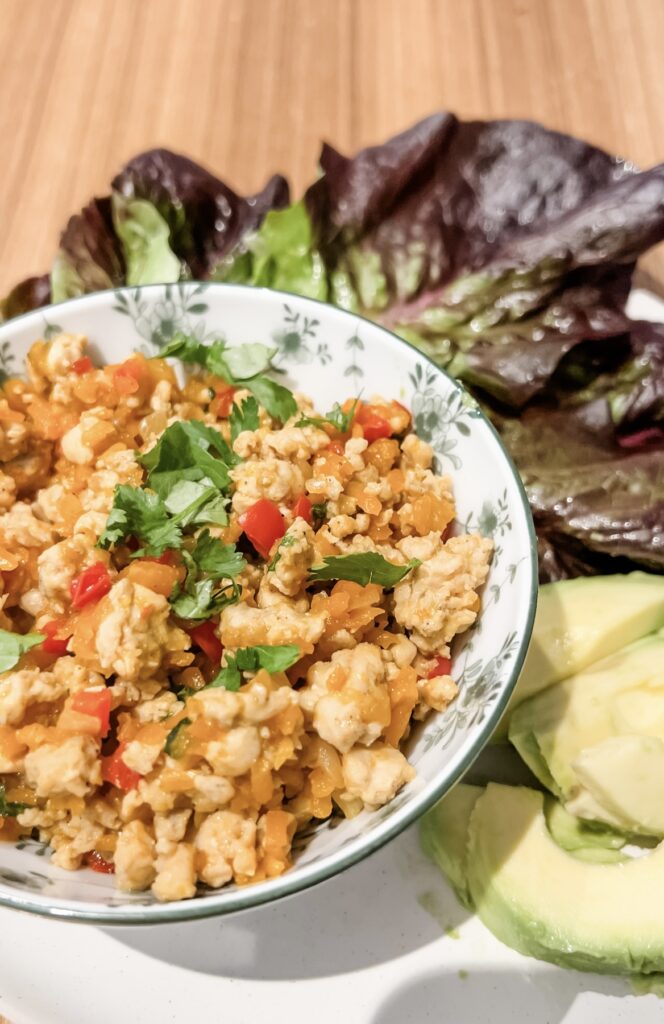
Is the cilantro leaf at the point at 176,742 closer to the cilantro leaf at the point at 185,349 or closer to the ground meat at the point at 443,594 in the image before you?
the ground meat at the point at 443,594

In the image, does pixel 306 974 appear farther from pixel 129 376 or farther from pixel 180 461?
pixel 129 376

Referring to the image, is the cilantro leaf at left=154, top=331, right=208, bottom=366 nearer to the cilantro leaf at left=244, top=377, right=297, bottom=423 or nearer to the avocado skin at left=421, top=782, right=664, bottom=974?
the cilantro leaf at left=244, top=377, right=297, bottom=423

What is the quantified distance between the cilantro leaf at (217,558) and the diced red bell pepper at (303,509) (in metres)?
0.16

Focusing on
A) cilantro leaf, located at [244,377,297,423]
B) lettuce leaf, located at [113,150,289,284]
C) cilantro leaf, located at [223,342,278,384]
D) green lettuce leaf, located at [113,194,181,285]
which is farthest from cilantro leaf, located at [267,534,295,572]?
lettuce leaf, located at [113,150,289,284]

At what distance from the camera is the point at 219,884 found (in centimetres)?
137

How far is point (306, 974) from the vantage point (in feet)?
5.52

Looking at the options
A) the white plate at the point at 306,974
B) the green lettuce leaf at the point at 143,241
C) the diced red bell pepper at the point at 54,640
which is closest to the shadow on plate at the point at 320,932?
the white plate at the point at 306,974

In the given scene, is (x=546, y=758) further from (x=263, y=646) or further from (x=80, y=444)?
(x=80, y=444)

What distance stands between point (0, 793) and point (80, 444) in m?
0.75

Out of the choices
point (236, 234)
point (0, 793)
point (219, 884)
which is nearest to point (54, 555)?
point (0, 793)

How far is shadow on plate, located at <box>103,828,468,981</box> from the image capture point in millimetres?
1693

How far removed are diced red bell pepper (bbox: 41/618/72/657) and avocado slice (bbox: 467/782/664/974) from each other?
39.3 inches

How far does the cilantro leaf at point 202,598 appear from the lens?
155 cm

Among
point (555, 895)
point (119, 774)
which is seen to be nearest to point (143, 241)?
point (119, 774)
